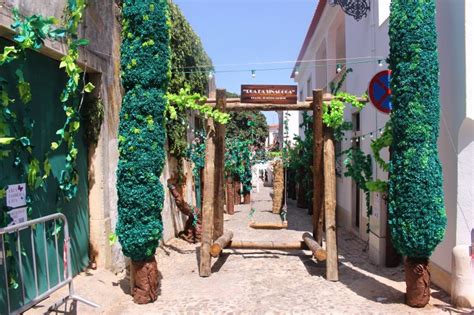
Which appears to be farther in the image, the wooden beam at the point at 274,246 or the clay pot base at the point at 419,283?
the wooden beam at the point at 274,246

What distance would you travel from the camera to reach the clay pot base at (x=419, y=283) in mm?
4871

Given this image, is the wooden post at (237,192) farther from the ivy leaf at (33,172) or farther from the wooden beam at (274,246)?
the ivy leaf at (33,172)

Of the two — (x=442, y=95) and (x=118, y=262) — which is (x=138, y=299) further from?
(x=442, y=95)

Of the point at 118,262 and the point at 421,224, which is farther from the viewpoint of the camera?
the point at 118,262

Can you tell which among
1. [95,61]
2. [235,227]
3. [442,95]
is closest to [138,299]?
[95,61]

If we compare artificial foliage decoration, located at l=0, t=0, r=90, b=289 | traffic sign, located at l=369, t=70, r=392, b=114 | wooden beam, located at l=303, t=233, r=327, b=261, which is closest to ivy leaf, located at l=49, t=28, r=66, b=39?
artificial foliage decoration, located at l=0, t=0, r=90, b=289

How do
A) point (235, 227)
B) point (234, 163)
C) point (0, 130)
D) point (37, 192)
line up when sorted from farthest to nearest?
point (234, 163) < point (235, 227) < point (37, 192) < point (0, 130)

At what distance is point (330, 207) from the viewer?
6469mm

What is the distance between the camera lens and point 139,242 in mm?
4945

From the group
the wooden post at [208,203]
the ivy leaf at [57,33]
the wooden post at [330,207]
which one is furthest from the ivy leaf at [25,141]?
the wooden post at [330,207]

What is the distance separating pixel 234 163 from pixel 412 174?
9917 mm

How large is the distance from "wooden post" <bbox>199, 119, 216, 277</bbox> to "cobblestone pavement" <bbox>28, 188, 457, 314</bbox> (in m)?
0.24

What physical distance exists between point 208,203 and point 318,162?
2048mm

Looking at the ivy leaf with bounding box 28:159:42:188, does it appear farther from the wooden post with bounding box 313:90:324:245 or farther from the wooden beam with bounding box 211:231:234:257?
the wooden post with bounding box 313:90:324:245
